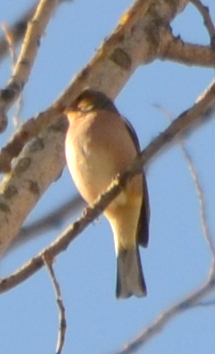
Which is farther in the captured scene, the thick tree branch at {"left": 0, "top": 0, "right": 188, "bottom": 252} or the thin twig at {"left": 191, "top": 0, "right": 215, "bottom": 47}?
the thin twig at {"left": 191, "top": 0, "right": 215, "bottom": 47}

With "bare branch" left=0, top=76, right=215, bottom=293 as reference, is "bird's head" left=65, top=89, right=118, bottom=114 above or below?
above

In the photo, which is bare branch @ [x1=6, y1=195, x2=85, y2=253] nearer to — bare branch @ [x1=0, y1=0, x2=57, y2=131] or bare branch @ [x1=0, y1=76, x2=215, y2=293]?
bare branch @ [x1=0, y1=76, x2=215, y2=293]

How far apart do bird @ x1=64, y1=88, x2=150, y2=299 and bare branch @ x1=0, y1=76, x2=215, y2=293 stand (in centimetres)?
96

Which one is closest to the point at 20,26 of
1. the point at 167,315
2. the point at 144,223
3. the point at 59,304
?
the point at 59,304

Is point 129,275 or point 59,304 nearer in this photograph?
point 59,304

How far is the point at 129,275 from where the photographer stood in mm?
3428

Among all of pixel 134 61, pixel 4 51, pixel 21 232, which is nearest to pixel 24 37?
pixel 4 51

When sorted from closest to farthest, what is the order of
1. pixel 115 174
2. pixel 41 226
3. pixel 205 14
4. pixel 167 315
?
pixel 205 14
pixel 41 226
pixel 167 315
pixel 115 174

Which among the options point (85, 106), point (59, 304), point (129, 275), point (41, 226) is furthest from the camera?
point (85, 106)

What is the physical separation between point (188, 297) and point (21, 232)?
639 millimetres

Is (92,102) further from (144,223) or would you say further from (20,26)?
(20,26)

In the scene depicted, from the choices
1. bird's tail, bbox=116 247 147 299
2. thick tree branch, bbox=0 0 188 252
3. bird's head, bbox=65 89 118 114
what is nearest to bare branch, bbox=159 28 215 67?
thick tree branch, bbox=0 0 188 252

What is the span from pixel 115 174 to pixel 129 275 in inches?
16.3

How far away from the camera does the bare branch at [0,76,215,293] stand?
2057mm
